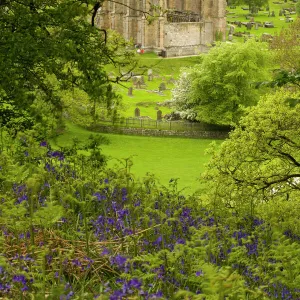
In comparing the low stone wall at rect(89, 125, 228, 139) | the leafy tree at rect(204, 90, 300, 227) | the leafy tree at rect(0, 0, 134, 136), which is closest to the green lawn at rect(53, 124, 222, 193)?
the low stone wall at rect(89, 125, 228, 139)

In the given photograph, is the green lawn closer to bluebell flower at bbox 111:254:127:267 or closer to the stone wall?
bluebell flower at bbox 111:254:127:267

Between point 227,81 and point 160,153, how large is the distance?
858 cm

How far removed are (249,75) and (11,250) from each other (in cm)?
3751

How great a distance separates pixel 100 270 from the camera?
4.77m

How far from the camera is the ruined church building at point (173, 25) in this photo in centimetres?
7150

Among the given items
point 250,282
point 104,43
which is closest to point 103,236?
point 250,282

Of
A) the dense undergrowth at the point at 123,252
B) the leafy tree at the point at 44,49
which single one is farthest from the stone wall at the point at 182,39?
the dense undergrowth at the point at 123,252

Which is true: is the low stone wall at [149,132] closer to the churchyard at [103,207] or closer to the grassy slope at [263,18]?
the churchyard at [103,207]

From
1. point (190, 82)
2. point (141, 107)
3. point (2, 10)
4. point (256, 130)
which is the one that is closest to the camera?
Answer: point (2, 10)

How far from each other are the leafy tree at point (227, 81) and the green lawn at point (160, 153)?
2526 mm

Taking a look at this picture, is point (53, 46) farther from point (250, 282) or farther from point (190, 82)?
point (190, 82)

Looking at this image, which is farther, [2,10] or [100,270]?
[2,10]

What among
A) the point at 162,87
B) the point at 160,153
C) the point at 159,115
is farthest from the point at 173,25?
the point at 160,153

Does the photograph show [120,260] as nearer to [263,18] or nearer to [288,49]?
[288,49]
